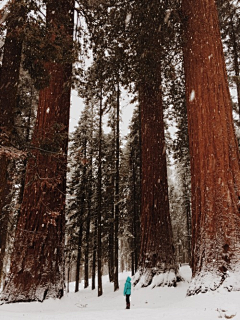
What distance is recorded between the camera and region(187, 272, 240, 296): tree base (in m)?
3.94

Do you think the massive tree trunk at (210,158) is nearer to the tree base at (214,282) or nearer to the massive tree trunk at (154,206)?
the tree base at (214,282)

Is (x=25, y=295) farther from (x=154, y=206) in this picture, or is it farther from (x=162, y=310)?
(x=154, y=206)

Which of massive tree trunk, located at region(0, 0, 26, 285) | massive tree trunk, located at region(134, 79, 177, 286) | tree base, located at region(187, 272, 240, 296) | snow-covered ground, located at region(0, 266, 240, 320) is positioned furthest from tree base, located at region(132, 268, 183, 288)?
massive tree trunk, located at region(0, 0, 26, 285)

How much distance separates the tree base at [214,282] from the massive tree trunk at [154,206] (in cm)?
302

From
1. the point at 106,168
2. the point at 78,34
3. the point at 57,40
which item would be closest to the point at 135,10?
the point at 78,34

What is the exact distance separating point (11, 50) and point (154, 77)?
4.30 meters

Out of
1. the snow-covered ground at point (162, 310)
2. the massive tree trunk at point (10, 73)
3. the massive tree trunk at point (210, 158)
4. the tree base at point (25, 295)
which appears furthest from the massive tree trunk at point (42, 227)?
the massive tree trunk at point (210, 158)

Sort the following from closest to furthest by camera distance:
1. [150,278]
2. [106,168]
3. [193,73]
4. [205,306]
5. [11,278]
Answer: [205,306], [11,278], [193,73], [150,278], [106,168]

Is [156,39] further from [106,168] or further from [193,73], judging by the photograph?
[106,168]

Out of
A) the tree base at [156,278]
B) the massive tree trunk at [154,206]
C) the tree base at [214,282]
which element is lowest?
the tree base at [156,278]

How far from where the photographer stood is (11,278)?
520 centimetres

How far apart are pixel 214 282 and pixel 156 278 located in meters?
3.45

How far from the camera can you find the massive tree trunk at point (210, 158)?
4.25m

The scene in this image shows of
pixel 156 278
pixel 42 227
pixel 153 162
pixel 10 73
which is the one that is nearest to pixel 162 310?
pixel 42 227
